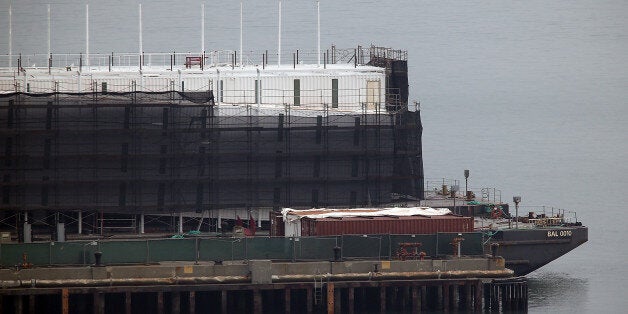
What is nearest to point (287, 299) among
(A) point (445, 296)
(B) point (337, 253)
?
(B) point (337, 253)

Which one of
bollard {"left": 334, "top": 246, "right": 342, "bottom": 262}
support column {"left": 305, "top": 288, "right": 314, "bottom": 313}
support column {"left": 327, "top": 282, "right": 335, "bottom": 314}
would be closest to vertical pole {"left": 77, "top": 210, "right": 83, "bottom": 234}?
bollard {"left": 334, "top": 246, "right": 342, "bottom": 262}

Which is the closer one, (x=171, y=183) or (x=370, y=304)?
(x=370, y=304)

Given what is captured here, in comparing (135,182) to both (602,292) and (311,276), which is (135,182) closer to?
(311,276)

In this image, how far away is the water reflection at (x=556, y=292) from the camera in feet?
330

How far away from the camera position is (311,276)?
91688 mm

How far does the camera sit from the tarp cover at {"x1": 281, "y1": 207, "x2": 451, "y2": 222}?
98.4m

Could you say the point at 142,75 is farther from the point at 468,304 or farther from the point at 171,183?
the point at 468,304

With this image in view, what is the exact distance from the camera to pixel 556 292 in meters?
105

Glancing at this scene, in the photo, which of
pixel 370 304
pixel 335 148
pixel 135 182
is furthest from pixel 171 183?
pixel 370 304

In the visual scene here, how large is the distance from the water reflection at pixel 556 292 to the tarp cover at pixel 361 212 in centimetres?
631

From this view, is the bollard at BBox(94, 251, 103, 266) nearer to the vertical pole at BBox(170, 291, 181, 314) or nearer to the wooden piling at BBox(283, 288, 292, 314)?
the vertical pole at BBox(170, 291, 181, 314)

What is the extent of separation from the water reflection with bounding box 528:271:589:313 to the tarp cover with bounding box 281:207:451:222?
20.7ft

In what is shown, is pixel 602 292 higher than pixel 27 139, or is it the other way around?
pixel 27 139

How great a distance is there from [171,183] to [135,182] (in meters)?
1.84
